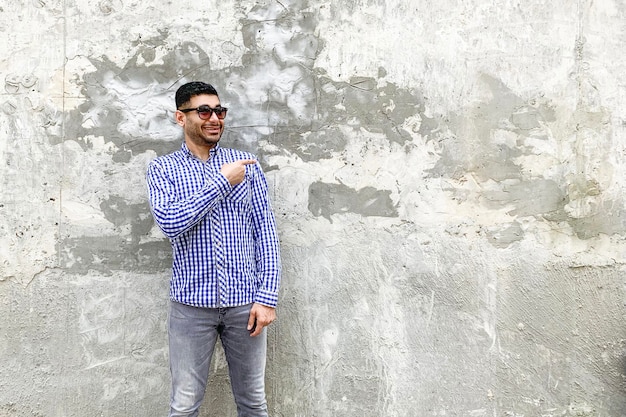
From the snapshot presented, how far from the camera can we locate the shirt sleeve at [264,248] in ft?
9.59

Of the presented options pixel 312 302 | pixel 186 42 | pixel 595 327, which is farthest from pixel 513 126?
pixel 186 42

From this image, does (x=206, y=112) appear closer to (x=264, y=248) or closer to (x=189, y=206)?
(x=189, y=206)

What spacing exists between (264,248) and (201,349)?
541 millimetres

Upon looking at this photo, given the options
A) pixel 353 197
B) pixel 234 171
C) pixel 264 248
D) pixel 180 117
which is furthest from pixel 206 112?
pixel 353 197

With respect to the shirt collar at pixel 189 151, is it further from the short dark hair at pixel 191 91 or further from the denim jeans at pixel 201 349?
the denim jeans at pixel 201 349

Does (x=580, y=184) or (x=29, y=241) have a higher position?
(x=580, y=184)

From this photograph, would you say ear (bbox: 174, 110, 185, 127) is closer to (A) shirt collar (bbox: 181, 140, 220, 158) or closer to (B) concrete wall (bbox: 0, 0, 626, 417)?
(A) shirt collar (bbox: 181, 140, 220, 158)

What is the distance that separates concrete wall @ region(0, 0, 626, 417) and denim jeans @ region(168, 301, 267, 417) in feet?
1.66

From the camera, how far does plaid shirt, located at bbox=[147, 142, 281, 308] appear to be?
2.75 meters

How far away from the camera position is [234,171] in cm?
280

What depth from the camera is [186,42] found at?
11.1ft

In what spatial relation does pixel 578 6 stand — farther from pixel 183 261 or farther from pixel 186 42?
pixel 183 261

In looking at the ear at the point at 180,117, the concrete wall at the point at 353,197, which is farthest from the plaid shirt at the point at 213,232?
the concrete wall at the point at 353,197

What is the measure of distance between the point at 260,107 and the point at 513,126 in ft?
4.46
